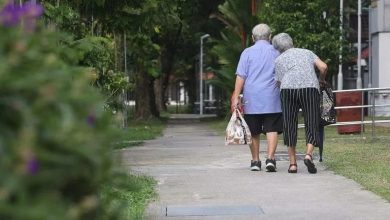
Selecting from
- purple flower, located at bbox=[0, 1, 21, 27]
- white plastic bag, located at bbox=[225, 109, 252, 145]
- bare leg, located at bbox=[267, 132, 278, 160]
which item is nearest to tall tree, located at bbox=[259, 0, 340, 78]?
bare leg, located at bbox=[267, 132, 278, 160]

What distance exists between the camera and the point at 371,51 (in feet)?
114

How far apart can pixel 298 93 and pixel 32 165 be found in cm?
752

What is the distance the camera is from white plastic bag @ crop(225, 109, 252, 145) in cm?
938

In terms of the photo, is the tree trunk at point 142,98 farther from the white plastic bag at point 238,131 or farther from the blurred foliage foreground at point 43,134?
the blurred foliage foreground at point 43,134

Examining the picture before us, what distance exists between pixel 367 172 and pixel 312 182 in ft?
3.42

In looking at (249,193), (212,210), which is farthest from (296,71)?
(212,210)

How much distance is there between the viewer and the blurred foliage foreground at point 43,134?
1.93 meters

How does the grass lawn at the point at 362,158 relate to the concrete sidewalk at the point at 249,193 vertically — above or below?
above

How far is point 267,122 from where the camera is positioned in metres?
9.69

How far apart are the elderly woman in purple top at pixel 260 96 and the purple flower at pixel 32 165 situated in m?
7.52

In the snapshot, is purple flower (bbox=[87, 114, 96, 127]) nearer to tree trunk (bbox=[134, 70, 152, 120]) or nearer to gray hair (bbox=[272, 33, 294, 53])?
gray hair (bbox=[272, 33, 294, 53])

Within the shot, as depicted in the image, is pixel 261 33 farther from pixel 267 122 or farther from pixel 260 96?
pixel 267 122

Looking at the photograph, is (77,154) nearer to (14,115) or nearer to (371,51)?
(14,115)

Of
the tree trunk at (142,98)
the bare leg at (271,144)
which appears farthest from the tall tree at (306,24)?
the bare leg at (271,144)
